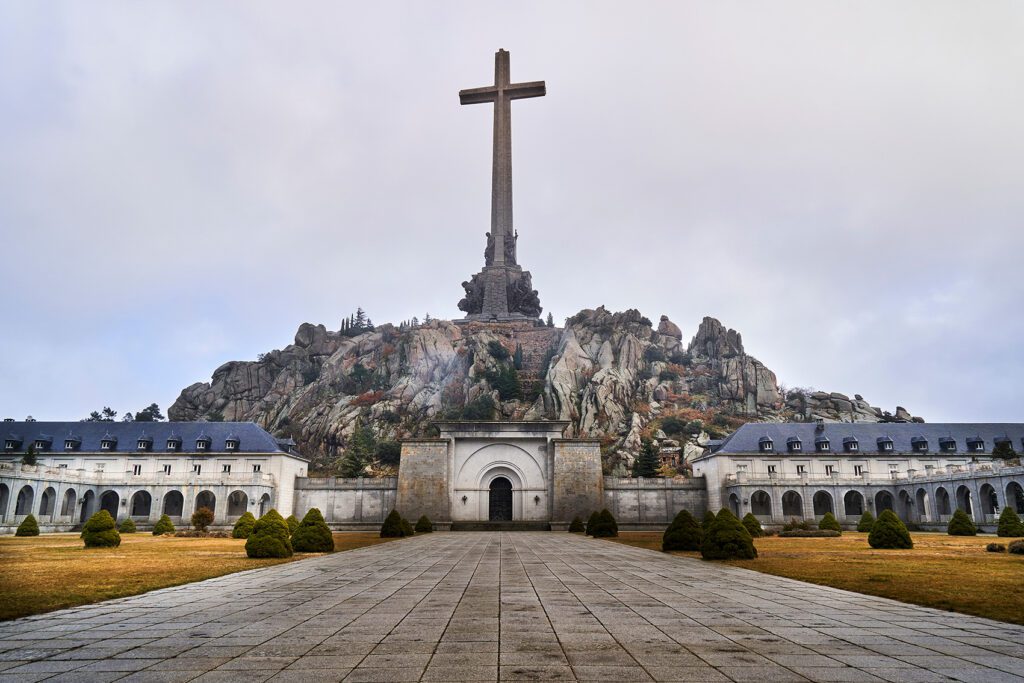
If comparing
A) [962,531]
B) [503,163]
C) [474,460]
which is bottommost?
[962,531]

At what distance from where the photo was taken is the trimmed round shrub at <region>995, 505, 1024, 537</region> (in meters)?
33.9

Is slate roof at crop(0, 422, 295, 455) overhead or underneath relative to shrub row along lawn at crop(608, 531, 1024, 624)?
overhead

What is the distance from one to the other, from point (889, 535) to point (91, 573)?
26.9m

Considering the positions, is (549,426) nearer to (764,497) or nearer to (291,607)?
(764,497)

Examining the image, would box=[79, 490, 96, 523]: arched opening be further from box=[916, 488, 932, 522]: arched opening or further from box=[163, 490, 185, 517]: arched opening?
box=[916, 488, 932, 522]: arched opening

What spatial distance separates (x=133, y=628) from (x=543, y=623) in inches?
216

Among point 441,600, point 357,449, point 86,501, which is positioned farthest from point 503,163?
point 441,600

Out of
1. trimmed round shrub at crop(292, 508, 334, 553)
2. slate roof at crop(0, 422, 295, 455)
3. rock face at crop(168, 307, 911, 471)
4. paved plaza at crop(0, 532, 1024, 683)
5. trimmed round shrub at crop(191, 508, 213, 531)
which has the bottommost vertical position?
trimmed round shrub at crop(191, 508, 213, 531)

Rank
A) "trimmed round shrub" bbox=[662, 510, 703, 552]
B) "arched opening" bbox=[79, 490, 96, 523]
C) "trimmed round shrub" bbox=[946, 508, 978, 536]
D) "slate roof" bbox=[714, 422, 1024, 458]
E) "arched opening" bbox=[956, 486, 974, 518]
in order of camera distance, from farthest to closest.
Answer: "slate roof" bbox=[714, 422, 1024, 458] → "arched opening" bbox=[79, 490, 96, 523] → "arched opening" bbox=[956, 486, 974, 518] → "trimmed round shrub" bbox=[946, 508, 978, 536] → "trimmed round shrub" bbox=[662, 510, 703, 552]

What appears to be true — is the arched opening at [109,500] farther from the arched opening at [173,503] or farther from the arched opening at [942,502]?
the arched opening at [942,502]

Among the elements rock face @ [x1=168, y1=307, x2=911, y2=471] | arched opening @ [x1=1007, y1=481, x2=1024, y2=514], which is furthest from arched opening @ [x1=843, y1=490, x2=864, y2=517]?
rock face @ [x1=168, y1=307, x2=911, y2=471]

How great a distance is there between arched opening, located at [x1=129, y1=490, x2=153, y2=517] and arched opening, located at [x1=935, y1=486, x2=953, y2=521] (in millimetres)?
60436

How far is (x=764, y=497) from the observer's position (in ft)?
176

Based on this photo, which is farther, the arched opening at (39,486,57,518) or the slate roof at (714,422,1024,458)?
the slate roof at (714,422,1024,458)
